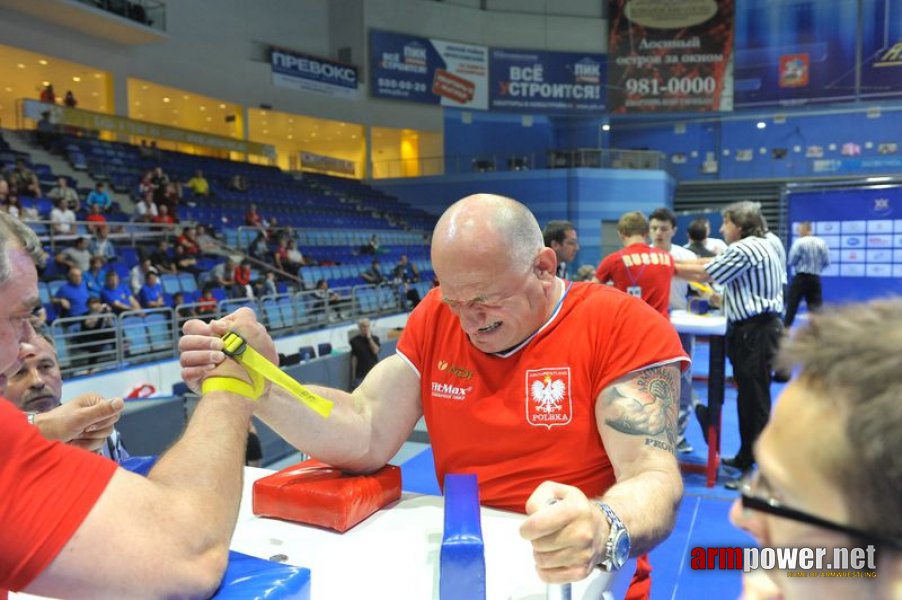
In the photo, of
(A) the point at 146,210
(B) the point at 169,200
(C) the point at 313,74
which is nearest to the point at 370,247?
(B) the point at 169,200

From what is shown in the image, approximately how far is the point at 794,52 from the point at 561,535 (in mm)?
20007

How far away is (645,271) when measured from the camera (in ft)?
15.8

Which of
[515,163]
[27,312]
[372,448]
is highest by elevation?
[515,163]

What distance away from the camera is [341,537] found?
1.34m

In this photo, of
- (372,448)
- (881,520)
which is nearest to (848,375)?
(881,520)

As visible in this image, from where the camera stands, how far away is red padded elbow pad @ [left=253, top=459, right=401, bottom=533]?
4.49 feet

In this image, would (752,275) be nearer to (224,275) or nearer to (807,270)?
(807,270)

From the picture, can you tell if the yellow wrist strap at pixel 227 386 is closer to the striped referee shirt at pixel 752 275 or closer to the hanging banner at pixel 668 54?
the striped referee shirt at pixel 752 275

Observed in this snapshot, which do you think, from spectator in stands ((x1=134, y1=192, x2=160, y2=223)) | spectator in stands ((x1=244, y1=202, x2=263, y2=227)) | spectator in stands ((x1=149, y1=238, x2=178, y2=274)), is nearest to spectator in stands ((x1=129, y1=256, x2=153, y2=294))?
spectator in stands ((x1=149, y1=238, x2=178, y2=274))

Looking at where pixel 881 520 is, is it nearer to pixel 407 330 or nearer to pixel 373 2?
pixel 407 330

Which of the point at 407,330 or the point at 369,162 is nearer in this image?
the point at 407,330

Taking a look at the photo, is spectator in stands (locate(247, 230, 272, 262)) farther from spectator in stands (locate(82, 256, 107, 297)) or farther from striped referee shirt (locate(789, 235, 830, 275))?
striped referee shirt (locate(789, 235, 830, 275))

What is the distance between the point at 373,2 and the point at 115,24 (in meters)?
7.99

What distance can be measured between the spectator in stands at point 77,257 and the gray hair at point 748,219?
6751 millimetres
